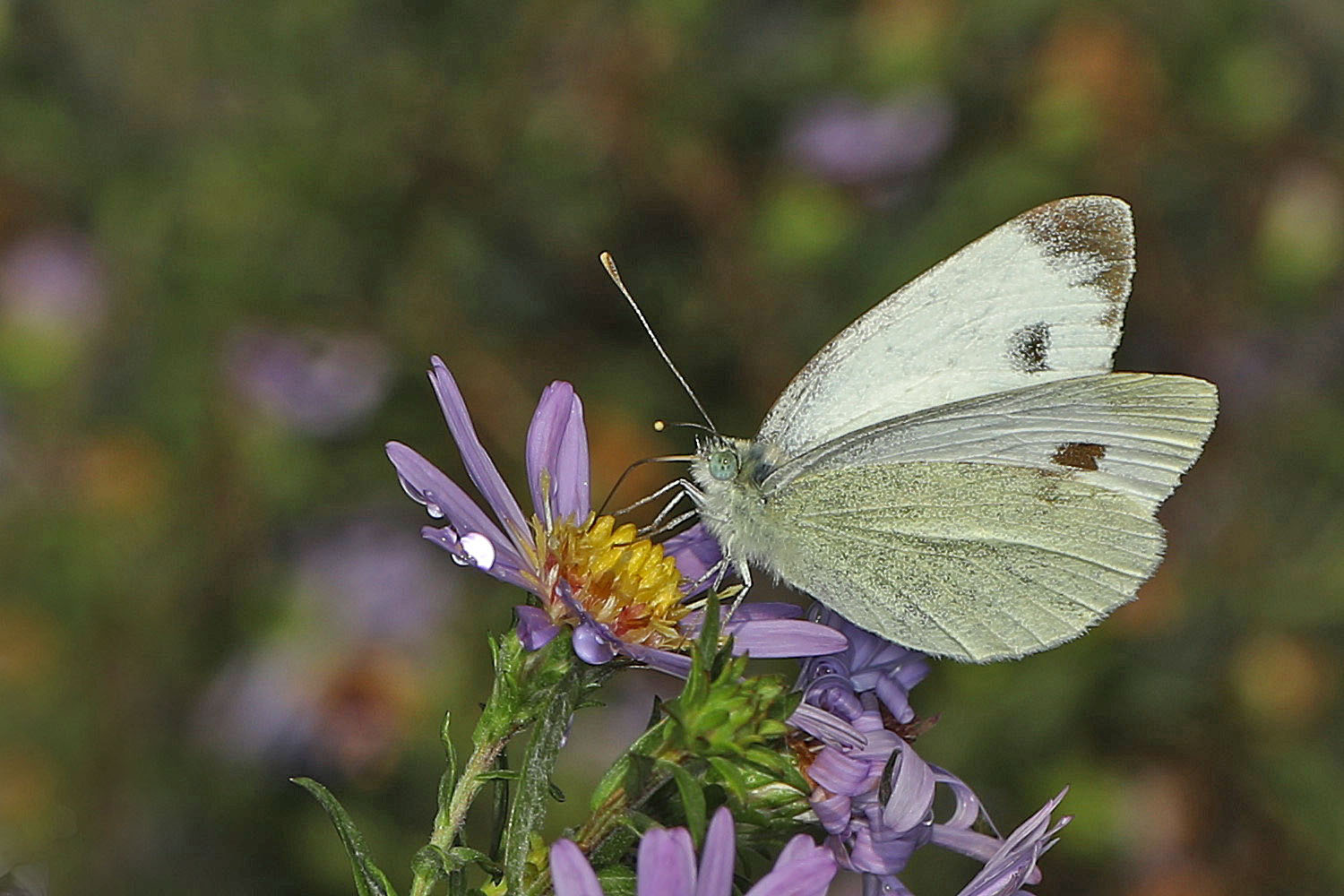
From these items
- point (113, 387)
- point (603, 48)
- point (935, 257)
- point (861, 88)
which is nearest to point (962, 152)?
point (861, 88)

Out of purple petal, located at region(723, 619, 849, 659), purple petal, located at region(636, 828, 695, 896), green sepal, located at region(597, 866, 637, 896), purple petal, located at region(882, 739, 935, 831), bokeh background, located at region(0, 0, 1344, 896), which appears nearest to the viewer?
purple petal, located at region(636, 828, 695, 896)

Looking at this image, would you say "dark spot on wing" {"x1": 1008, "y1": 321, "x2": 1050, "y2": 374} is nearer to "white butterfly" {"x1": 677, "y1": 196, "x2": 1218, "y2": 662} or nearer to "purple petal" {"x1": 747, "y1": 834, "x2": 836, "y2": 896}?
"white butterfly" {"x1": 677, "y1": 196, "x2": 1218, "y2": 662}

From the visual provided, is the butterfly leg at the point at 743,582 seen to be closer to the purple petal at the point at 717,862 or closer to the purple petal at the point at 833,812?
the purple petal at the point at 833,812

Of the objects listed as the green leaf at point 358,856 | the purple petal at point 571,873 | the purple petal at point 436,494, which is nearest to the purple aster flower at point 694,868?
the purple petal at point 571,873

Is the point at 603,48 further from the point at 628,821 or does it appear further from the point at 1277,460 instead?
the point at 628,821

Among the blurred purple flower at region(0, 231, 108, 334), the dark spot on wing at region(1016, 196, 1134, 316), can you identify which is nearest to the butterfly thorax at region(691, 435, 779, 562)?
the dark spot on wing at region(1016, 196, 1134, 316)

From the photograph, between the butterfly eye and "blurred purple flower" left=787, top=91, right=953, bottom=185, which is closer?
the butterfly eye
